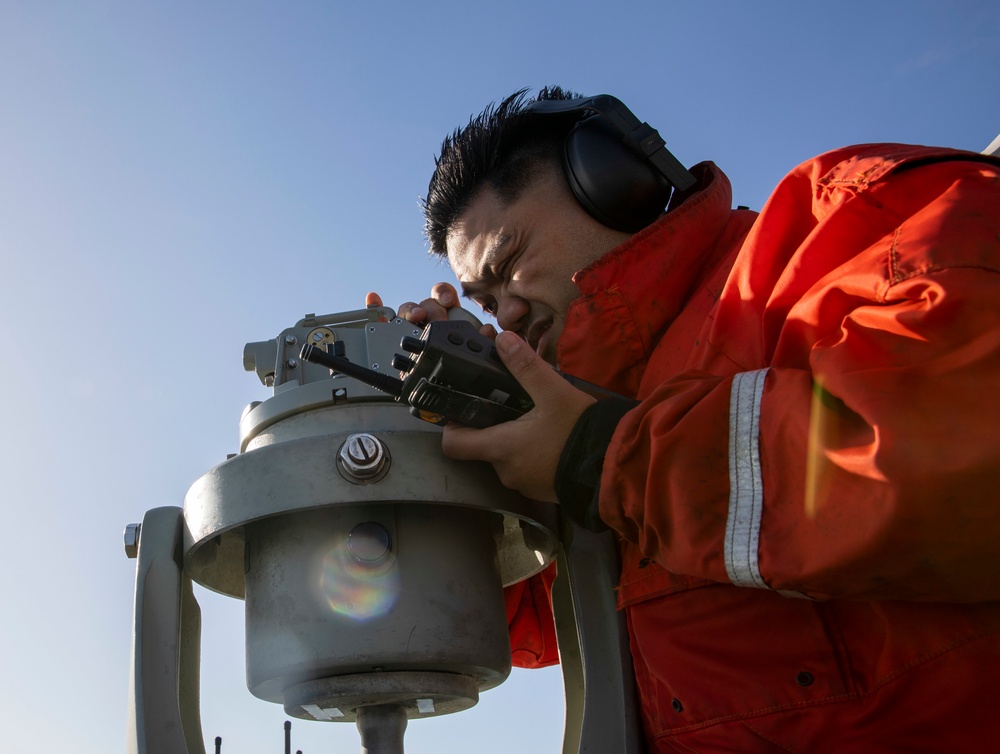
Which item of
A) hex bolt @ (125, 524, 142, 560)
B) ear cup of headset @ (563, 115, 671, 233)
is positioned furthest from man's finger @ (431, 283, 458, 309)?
hex bolt @ (125, 524, 142, 560)

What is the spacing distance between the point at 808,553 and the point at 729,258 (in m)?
0.77

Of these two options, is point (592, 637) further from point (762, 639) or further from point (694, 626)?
point (762, 639)

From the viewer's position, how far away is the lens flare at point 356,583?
1494 millimetres

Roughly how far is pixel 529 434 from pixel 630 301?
43 centimetres

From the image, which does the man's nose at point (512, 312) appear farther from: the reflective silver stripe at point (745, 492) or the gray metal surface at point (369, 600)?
the reflective silver stripe at point (745, 492)

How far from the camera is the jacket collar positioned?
5.86 feet

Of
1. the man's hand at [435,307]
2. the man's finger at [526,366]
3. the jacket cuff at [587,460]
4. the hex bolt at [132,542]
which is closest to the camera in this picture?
the jacket cuff at [587,460]

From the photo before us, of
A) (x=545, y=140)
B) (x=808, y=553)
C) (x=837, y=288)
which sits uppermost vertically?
(x=545, y=140)

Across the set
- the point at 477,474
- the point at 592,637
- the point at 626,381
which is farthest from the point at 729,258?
the point at 592,637

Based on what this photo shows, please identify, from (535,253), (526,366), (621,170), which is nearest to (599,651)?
(526,366)

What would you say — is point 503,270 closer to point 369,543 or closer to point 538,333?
point 538,333

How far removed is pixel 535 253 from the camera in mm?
2064

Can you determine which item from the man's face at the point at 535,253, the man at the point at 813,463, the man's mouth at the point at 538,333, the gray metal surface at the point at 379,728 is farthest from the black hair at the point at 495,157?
the gray metal surface at the point at 379,728

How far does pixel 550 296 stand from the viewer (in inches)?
80.7
